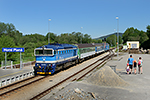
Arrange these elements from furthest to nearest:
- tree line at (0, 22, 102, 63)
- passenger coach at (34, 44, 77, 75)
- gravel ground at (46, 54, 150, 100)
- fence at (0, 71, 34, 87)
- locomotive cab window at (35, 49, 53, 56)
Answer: tree line at (0, 22, 102, 63)
locomotive cab window at (35, 49, 53, 56)
passenger coach at (34, 44, 77, 75)
fence at (0, 71, 34, 87)
gravel ground at (46, 54, 150, 100)

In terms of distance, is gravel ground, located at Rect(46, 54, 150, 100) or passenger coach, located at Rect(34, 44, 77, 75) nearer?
gravel ground, located at Rect(46, 54, 150, 100)

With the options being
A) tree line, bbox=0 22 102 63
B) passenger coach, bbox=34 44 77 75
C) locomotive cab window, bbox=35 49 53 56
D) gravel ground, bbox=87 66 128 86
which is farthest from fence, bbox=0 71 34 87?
tree line, bbox=0 22 102 63

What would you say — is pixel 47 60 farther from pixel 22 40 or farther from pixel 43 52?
pixel 22 40

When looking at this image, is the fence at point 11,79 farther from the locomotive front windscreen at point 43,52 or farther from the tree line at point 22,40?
the tree line at point 22,40

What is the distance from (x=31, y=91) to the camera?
11.1m

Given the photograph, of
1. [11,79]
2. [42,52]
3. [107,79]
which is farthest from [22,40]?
[107,79]

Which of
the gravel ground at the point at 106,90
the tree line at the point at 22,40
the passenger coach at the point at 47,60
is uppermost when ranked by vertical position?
the tree line at the point at 22,40

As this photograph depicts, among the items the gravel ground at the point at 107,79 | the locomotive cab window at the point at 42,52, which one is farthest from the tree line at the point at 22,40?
the gravel ground at the point at 107,79

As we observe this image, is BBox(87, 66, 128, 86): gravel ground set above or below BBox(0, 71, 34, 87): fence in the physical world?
above

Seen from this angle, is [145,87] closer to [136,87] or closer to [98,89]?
[136,87]

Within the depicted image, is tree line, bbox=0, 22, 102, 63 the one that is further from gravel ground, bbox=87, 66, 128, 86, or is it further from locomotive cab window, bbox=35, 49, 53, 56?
gravel ground, bbox=87, 66, 128, 86

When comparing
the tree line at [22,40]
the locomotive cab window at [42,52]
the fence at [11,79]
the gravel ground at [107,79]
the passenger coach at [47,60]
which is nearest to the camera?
the gravel ground at [107,79]

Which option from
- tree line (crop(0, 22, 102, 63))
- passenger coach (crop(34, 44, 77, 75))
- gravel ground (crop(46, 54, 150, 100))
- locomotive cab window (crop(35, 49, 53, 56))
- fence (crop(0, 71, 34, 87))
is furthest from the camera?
tree line (crop(0, 22, 102, 63))

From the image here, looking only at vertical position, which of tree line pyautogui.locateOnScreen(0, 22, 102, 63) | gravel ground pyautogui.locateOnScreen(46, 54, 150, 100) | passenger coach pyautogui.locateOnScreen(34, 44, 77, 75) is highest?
tree line pyautogui.locateOnScreen(0, 22, 102, 63)
